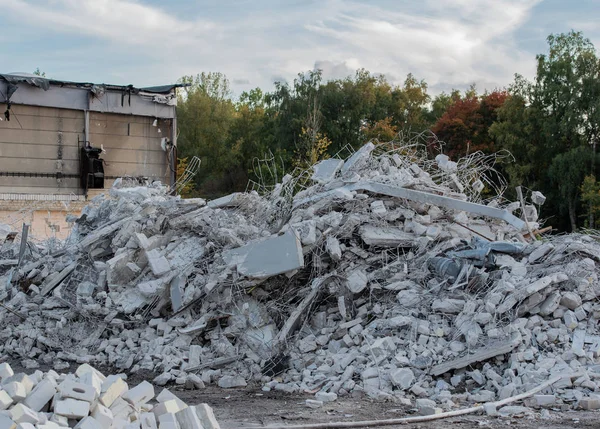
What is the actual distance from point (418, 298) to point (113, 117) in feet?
41.7

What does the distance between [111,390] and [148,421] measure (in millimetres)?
475

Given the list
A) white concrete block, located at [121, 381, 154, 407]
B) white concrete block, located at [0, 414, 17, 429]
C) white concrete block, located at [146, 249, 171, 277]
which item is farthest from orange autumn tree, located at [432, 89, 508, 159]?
white concrete block, located at [0, 414, 17, 429]

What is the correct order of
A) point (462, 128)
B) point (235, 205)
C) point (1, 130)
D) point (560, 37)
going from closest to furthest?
point (235, 205), point (1, 130), point (560, 37), point (462, 128)

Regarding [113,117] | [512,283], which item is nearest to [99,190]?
[113,117]

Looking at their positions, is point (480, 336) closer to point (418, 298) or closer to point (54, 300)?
point (418, 298)

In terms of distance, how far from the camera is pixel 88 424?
4652 mm

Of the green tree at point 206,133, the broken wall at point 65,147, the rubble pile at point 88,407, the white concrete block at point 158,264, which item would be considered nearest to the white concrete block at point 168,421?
the rubble pile at point 88,407

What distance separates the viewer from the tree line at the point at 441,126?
2681 centimetres

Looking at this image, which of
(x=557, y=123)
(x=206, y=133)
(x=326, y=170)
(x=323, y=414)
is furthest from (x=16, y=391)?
(x=206, y=133)

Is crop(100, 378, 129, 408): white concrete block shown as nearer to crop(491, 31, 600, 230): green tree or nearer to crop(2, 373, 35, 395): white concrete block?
crop(2, 373, 35, 395): white concrete block

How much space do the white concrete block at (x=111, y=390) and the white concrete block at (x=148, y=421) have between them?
0.35 metres

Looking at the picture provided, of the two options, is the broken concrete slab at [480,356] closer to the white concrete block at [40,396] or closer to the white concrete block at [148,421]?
the white concrete block at [148,421]

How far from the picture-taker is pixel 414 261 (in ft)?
30.0

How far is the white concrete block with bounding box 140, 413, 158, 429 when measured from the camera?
492 centimetres
